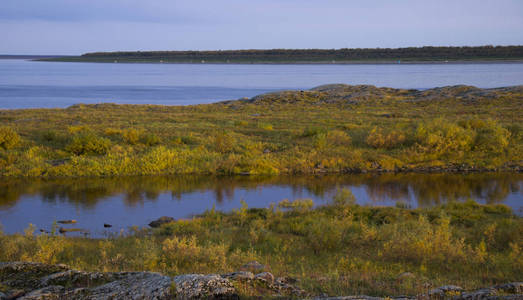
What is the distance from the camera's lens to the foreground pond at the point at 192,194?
14.6 m

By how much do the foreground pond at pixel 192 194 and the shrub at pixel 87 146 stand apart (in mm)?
2775

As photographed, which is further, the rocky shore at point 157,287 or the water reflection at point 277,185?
the water reflection at point 277,185

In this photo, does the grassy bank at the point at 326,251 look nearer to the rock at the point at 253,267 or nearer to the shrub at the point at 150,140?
the rock at the point at 253,267

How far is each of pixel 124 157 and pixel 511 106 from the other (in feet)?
115

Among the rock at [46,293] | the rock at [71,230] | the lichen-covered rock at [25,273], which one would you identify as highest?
the rock at [46,293]

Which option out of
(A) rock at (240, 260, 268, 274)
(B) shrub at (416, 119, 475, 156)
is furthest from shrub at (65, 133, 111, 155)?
(A) rock at (240, 260, 268, 274)

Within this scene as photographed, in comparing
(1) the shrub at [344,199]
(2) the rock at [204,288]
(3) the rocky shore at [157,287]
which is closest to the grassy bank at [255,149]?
(1) the shrub at [344,199]

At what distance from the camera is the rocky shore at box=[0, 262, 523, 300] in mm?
4969

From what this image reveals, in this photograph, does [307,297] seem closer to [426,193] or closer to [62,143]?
[426,193]

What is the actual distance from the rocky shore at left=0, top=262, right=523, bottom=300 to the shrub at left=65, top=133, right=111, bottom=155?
1589 centimetres

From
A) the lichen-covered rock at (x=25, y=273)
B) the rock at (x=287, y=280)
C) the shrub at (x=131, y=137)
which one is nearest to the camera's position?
the lichen-covered rock at (x=25, y=273)

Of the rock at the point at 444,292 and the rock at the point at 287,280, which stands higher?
the rock at the point at 444,292

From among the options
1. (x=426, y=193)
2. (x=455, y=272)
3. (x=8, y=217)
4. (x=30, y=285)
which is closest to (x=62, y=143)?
(x=8, y=217)

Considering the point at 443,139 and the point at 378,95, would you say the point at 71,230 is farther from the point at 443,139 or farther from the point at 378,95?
the point at 378,95
